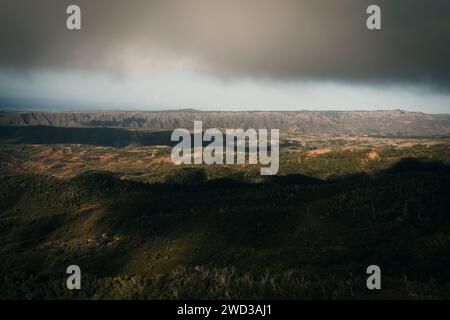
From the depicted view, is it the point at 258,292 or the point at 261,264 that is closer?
the point at 258,292
